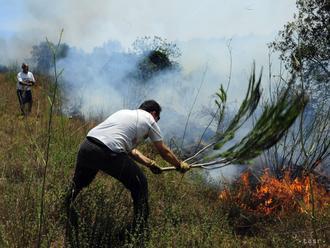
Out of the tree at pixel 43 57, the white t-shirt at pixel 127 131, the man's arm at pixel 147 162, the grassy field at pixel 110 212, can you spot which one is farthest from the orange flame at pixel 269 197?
the tree at pixel 43 57

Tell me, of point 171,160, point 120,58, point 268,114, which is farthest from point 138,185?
point 120,58

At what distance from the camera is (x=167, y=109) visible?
1148 centimetres

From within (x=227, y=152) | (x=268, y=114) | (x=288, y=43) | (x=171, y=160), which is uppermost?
(x=288, y=43)

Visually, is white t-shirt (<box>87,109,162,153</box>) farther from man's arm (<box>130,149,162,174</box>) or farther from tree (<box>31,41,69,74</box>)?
tree (<box>31,41,69,74</box>)

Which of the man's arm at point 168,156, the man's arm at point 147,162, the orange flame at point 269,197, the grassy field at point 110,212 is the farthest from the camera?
the orange flame at point 269,197

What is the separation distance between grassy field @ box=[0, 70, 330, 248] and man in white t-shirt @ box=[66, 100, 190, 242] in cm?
27

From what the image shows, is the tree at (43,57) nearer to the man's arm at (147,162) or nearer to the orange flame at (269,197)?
the man's arm at (147,162)

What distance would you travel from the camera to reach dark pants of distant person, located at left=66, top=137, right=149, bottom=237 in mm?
4312

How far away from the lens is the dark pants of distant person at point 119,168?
4.31 meters

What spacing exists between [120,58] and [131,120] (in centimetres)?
1027

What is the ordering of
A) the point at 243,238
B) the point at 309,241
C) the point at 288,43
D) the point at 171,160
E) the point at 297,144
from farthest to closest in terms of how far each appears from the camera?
the point at 288,43 < the point at 297,144 < the point at 243,238 < the point at 309,241 < the point at 171,160

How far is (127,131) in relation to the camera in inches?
172

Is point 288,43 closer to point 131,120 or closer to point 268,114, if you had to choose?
point 131,120

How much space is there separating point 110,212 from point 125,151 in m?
0.70
